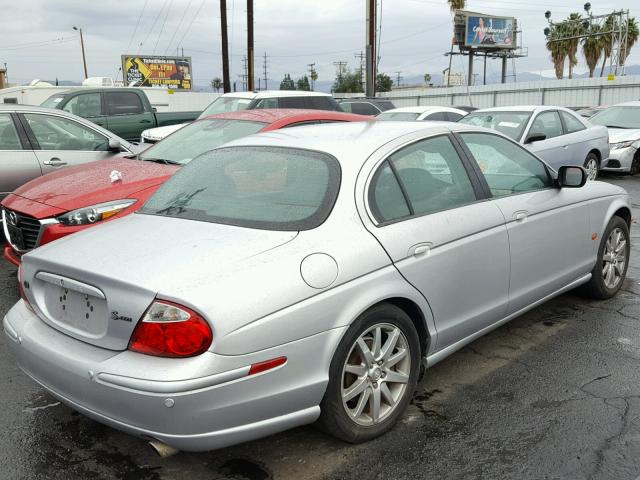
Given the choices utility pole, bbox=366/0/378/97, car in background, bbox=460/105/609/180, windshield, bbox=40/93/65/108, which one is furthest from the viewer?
utility pole, bbox=366/0/378/97

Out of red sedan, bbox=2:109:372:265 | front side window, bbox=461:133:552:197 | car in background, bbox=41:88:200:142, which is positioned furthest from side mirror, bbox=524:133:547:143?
car in background, bbox=41:88:200:142

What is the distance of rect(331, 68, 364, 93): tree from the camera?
9244cm

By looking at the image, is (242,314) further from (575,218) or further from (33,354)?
(575,218)

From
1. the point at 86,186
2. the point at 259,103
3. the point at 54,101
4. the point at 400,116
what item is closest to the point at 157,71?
the point at 54,101

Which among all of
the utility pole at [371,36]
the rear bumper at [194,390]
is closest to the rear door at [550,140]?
the rear bumper at [194,390]

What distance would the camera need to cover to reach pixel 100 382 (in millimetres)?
2562

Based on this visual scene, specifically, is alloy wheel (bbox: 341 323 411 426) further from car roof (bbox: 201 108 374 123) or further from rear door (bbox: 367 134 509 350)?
car roof (bbox: 201 108 374 123)

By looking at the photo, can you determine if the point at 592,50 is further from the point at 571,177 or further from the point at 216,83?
the point at 216,83

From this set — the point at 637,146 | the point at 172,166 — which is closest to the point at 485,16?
the point at 637,146

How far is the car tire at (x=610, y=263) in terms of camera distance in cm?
493

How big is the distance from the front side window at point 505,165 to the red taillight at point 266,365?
1.97 meters

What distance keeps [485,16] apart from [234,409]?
65.4 metres

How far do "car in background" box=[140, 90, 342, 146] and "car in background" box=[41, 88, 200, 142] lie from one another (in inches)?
86.9

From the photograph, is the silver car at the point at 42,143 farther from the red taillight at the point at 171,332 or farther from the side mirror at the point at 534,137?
the side mirror at the point at 534,137
